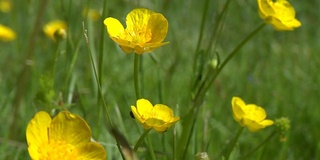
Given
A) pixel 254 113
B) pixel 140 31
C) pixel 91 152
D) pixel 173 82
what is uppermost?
pixel 140 31

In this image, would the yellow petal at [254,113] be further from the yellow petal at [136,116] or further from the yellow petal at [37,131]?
the yellow petal at [37,131]

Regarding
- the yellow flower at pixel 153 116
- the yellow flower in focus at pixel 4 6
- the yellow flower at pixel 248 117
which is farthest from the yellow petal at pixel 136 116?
the yellow flower in focus at pixel 4 6

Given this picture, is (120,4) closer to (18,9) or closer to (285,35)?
(18,9)

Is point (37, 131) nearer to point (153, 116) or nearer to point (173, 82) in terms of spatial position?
point (153, 116)

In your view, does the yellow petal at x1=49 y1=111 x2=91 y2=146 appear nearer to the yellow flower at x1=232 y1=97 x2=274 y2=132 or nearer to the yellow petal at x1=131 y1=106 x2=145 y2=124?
the yellow petal at x1=131 y1=106 x2=145 y2=124

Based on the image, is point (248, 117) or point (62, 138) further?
point (248, 117)

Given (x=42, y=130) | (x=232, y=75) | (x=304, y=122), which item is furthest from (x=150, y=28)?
(x=232, y=75)

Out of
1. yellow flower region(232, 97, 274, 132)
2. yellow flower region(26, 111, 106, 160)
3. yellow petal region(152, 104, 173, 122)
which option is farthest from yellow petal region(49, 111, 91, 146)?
yellow flower region(232, 97, 274, 132)

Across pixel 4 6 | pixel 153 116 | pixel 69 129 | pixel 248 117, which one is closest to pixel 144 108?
pixel 153 116

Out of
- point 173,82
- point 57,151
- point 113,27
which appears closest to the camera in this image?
point 57,151
